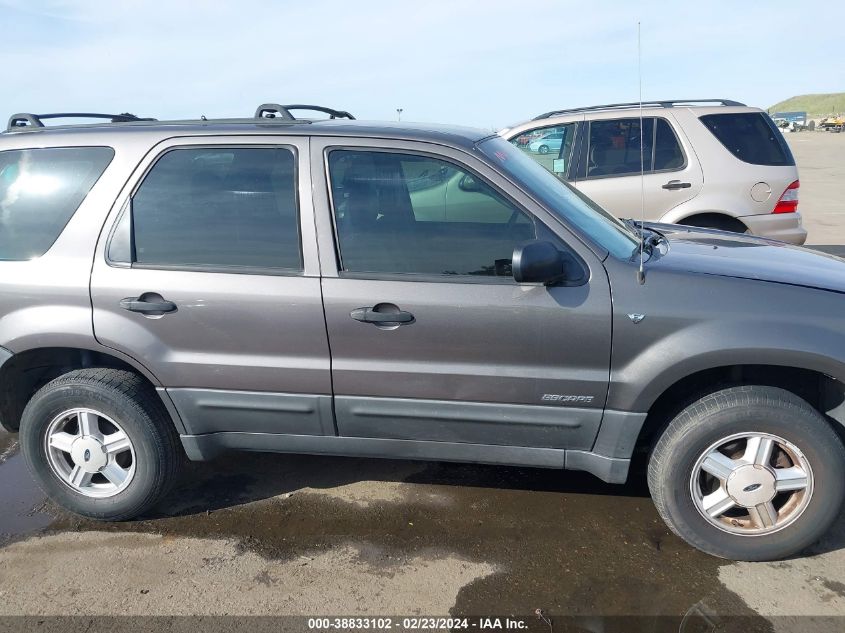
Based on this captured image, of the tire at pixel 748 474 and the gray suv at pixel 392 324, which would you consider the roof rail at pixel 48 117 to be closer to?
the gray suv at pixel 392 324

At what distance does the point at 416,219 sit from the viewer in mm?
3051

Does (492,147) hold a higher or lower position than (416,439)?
higher

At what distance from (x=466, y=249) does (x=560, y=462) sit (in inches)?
41.7

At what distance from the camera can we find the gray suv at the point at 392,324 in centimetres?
280

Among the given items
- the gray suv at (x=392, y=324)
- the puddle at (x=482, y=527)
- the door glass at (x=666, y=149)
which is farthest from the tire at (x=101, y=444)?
the door glass at (x=666, y=149)

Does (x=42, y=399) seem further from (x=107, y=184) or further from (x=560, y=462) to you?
(x=560, y=462)

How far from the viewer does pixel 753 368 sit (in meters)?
2.96

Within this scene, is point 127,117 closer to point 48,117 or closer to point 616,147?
point 48,117

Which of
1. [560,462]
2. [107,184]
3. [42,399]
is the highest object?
[107,184]

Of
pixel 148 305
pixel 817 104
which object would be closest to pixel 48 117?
pixel 148 305

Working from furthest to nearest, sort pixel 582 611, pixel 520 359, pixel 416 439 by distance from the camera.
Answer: pixel 416 439
pixel 520 359
pixel 582 611

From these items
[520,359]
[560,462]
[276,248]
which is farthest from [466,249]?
[560,462]

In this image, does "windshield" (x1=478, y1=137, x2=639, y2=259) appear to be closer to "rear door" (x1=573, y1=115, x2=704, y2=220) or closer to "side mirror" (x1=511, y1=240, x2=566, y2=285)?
"side mirror" (x1=511, y1=240, x2=566, y2=285)

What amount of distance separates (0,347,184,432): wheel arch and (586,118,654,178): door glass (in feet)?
15.0
